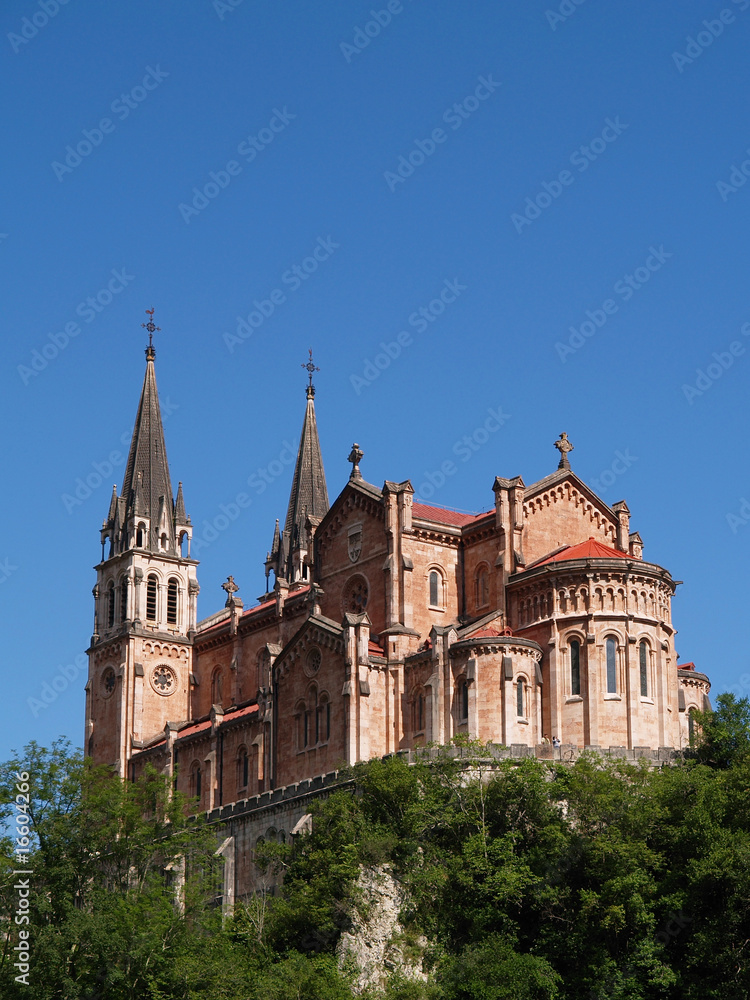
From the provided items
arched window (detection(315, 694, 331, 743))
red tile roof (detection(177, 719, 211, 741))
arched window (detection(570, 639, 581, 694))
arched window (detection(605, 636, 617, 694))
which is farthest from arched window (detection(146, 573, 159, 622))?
arched window (detection(605, 636, 617, 694))

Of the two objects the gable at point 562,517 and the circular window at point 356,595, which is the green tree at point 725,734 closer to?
the gable at point 562,517

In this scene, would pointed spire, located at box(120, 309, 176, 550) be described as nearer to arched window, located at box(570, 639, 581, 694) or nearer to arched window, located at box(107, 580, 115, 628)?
arched window, located at box(107, 580, 115, 628)

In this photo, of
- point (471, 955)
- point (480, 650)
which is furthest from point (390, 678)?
point (471, 955)

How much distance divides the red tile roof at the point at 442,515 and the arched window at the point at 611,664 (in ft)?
37.6

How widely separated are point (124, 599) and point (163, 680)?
608 centimetres

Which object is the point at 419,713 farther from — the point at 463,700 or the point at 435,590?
the point at 435,590

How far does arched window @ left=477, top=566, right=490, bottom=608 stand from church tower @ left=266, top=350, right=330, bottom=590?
4120 cm

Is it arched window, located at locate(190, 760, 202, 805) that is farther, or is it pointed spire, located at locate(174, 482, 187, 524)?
pointed spire, located at locate(174, 482, 187, 524)

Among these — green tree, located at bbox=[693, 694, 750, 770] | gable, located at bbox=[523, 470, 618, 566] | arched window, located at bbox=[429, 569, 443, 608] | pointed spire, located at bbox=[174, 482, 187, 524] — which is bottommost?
green tree, located at bbox=[693, 694, 750, 770]

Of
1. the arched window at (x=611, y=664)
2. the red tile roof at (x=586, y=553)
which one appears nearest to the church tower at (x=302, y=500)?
the red tile roof at (x=586, y=553)

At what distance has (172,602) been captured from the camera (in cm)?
11938

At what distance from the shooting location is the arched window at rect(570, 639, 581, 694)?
85.9 m

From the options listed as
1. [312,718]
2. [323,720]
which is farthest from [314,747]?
[312,718]

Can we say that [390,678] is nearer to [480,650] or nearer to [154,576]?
[480,650]
